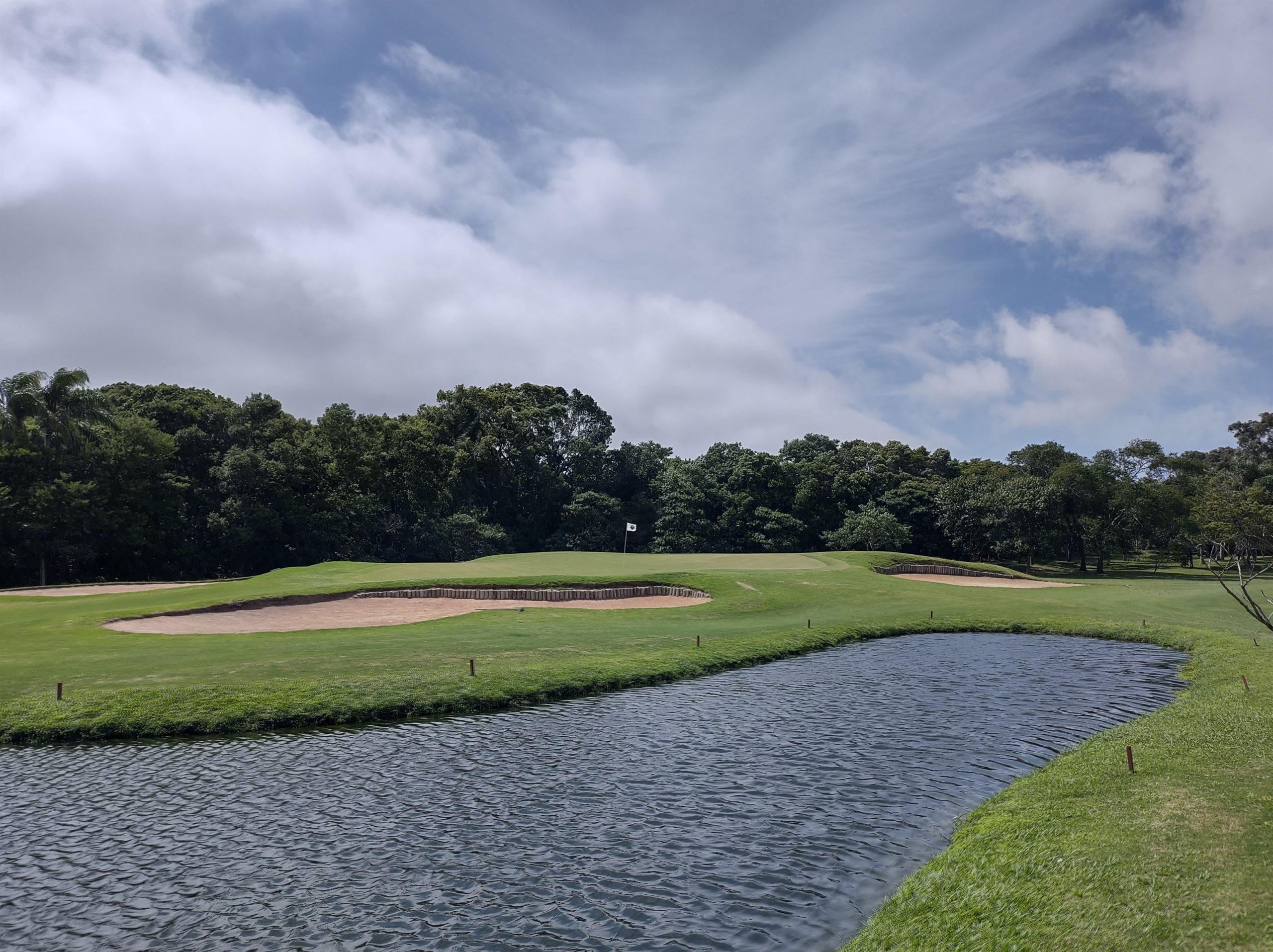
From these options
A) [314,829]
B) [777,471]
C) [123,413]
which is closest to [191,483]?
[123,413]

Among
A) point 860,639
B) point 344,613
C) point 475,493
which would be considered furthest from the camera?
point 475,493

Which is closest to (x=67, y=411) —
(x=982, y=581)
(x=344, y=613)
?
(x=344, y=613)

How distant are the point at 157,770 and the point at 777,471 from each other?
8213 cm

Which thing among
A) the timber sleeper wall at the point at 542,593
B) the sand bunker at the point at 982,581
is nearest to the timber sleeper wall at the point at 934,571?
the sand bunker at the point at 982,581

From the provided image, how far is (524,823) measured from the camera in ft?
38.7

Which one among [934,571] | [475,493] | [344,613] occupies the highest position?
[475,493]

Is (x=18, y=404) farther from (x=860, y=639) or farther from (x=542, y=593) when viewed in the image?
(x=860, y=639)

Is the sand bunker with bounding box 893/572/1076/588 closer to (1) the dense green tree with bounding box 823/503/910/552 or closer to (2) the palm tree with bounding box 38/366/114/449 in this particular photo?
(1) the dense green tree with bounding box 823/503/910/552

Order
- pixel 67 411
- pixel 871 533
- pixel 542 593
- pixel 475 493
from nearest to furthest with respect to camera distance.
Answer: pixel 542 593 < pixel 67 411 < pixel 871 533 < pixel 475 493

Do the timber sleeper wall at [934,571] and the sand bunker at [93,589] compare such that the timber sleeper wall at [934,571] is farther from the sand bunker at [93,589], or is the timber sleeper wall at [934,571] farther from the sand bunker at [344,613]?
the sand bunker at [93,589]

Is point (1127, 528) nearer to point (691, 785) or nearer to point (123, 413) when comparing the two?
point (691, 785)

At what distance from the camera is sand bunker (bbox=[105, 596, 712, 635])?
95.8 feet

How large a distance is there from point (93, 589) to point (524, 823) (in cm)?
4653

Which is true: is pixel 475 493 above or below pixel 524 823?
above
